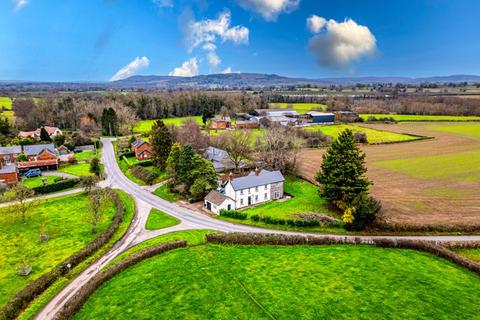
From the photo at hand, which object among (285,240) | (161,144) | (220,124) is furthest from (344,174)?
(220,124)

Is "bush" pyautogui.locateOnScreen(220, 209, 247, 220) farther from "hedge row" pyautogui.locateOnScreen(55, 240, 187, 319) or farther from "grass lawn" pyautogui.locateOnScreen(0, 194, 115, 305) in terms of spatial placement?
"grass lawn" pyautogui.locateOnScreen(0, 194, 115, 305)

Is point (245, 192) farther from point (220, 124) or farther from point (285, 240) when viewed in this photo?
point (220, 124)

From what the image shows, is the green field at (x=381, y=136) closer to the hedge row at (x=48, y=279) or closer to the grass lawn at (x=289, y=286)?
the grass lawn at (x=289, y=286)

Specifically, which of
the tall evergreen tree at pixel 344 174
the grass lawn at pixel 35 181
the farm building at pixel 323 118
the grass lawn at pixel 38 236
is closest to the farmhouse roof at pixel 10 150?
the grass lawn at pixel 35 181

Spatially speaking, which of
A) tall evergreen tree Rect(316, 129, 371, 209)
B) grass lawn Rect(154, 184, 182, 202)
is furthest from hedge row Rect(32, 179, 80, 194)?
tall evergreen tree Rect(316, 129, 371, 209)

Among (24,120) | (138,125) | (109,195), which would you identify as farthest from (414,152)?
(24,120)

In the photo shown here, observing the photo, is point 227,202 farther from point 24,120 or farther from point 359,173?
point 24,120
